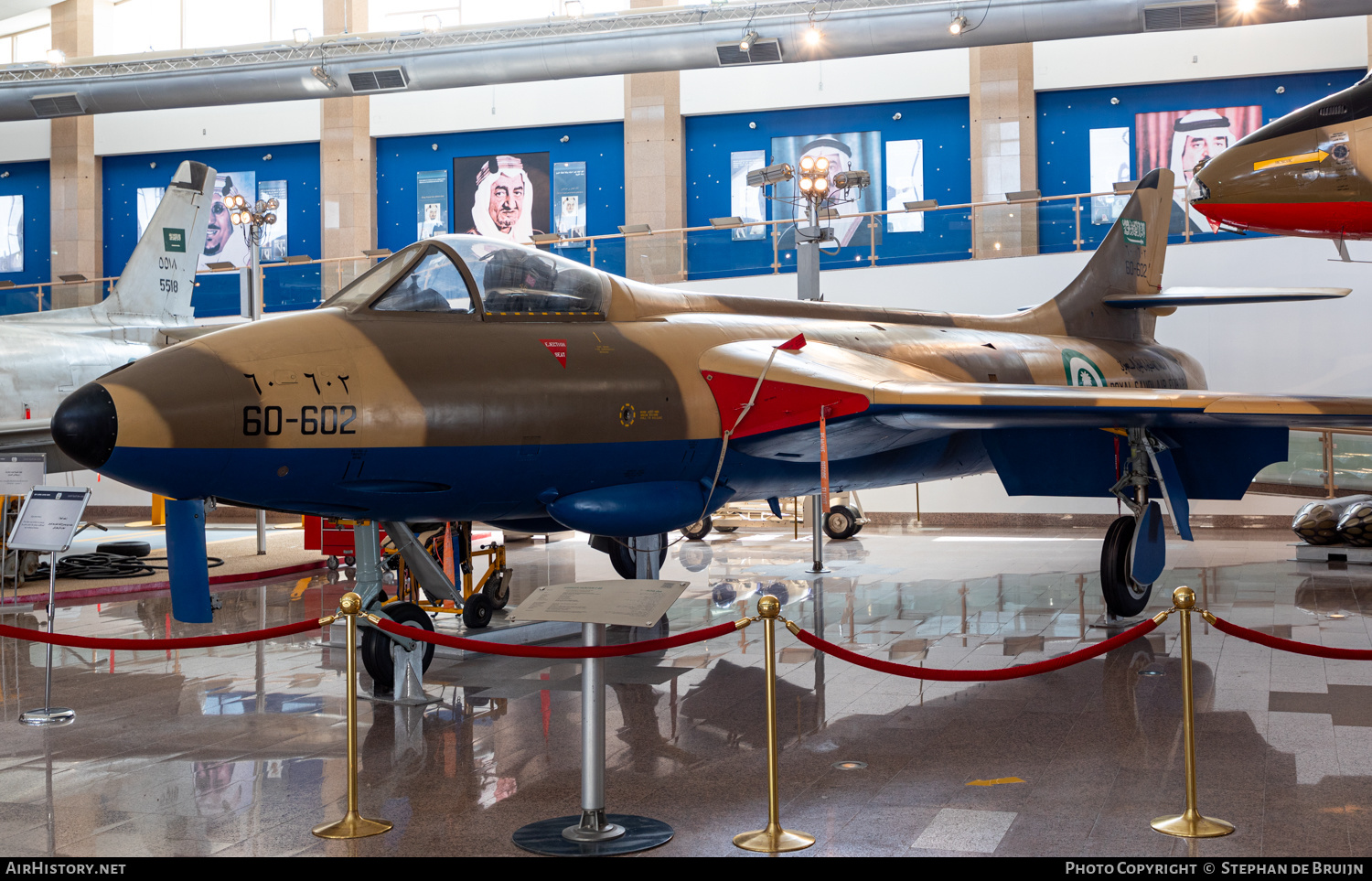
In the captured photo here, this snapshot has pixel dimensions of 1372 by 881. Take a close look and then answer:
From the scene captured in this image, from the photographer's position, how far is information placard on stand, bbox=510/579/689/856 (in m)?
3.91

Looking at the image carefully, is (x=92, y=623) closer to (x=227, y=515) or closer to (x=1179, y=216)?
(x=227, y=515)

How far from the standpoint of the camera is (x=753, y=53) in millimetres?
17922

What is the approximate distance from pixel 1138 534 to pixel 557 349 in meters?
4.57

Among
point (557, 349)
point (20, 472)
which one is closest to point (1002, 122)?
point (557, 349)

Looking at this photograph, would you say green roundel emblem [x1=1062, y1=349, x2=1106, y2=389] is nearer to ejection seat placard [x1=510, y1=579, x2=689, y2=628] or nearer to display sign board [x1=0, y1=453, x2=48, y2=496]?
ejection seat placard [x1=510, y1=579, x2=689, y2=628]

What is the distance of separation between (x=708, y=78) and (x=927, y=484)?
402 inches

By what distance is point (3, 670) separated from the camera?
24.0 ft

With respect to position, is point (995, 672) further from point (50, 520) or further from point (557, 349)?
point (50, 520)

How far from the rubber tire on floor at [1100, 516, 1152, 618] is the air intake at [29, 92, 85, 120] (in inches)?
828

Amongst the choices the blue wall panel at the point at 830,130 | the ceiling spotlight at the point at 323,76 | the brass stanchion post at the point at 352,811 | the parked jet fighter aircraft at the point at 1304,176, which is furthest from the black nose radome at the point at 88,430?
the blue wall panel at the point at 830,130

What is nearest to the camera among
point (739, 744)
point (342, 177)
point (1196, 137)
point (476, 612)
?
point (739, 744)

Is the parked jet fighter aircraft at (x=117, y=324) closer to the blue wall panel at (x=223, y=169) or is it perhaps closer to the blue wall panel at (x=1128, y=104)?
the blue wall panel at (x=223, y=169)

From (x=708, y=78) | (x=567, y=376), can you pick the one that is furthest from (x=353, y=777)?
(x=708, y=78)

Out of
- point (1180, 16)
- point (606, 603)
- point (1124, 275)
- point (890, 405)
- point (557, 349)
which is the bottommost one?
point (606, 603)
